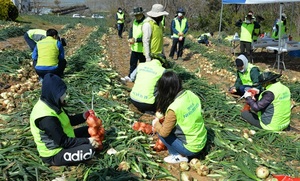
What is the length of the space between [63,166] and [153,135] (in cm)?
127

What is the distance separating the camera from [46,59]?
5711mm

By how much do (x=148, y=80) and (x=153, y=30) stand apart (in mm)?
1414

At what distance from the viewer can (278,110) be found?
4160mm

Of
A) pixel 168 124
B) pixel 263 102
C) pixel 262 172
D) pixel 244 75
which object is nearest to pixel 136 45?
pixel 244 75

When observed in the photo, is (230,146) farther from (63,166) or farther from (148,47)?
(148,47)

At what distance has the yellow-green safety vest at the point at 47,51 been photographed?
5.64 metres

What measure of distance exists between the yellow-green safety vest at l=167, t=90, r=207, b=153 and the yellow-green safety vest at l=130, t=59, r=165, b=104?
1.25 metres

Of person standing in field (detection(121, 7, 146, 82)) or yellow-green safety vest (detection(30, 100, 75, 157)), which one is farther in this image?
person standing in field (detection(121, 7, 146, 82))

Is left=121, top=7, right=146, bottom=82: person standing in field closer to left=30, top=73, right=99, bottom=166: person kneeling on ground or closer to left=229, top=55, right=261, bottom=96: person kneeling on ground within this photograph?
left=229, top=55, right=261, bottom=96: person kneeling on ground

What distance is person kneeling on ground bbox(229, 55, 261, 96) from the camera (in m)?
5.42

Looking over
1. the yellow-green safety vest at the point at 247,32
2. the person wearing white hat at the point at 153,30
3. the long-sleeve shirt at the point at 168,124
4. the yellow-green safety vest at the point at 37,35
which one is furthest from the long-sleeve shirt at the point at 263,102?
the yellow-green safety vest at the point at 247,32

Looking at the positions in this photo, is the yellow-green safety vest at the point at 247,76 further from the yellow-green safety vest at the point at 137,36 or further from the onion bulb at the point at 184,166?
the onion bulb at the point at 184,166

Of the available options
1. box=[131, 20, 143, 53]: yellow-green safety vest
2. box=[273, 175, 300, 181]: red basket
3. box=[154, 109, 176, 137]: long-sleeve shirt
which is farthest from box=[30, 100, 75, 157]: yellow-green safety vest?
box=[131, 20, 143, 53]: yellow-green safety vest

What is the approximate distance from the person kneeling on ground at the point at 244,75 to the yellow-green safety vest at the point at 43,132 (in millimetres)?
3377
